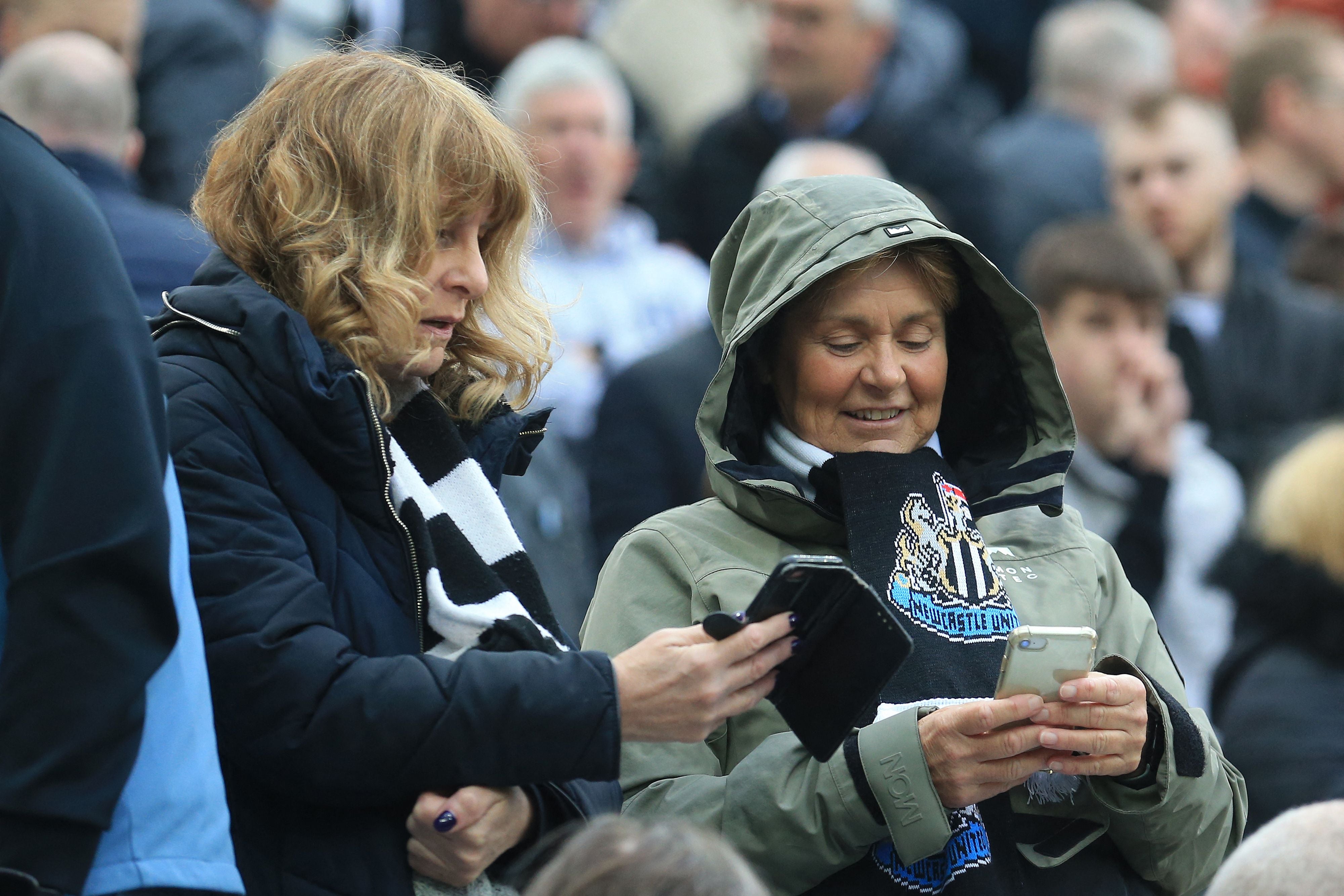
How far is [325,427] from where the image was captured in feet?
8.23

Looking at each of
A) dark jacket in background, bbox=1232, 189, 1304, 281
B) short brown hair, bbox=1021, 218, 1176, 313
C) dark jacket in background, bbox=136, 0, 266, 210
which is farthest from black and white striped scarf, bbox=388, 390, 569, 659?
dark jacket in background, bbox=1232, 189, 1304, 281

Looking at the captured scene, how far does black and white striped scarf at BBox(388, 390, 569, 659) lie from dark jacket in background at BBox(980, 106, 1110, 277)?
185 inches

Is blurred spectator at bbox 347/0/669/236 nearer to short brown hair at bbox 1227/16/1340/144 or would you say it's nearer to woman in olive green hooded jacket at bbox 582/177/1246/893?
short brown hair at bbox 1227/16/1340/144

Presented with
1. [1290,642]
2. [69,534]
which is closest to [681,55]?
[1290,642]

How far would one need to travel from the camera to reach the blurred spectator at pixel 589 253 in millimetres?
6145

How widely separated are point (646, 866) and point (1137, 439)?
4.00 metres

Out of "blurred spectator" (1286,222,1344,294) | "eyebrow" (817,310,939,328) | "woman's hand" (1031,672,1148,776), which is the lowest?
"blurred spectator" (1286,222,1344,294)

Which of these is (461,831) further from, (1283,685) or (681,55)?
(681,55)

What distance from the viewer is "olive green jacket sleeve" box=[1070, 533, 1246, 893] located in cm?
286

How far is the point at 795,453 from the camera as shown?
320 centimetres

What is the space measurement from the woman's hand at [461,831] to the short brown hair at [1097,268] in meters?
3.60

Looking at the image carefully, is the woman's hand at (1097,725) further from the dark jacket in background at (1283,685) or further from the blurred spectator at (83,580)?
the dark jacket in background at (1283,685)

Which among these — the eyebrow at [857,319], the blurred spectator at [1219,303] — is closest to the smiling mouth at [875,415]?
the eyebrow at [857,319]

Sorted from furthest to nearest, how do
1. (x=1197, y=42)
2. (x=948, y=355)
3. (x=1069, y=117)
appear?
(x=1197, y=42) < (x=1069, y=117) < (x=948, y=355)
